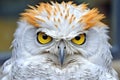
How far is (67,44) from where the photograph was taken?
4.56 m

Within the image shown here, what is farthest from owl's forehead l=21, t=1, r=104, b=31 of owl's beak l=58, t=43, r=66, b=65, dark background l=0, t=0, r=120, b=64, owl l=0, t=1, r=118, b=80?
dark background l=0, t=0, r=120, b=64

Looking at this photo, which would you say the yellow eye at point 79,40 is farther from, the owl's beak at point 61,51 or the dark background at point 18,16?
the dark background at point 18,16

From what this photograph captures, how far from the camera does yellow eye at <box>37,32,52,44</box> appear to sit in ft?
15.0

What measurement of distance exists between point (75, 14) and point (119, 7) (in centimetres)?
318

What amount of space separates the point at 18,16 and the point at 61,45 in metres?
3.48

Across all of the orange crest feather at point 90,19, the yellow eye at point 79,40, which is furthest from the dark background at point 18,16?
the yellow eye at point 79,40

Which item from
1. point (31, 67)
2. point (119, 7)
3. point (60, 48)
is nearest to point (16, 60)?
point (31, 67)

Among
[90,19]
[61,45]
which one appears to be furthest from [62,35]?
[90,19]

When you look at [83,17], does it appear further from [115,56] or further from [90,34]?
[115,56]

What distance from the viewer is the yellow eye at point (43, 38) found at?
457 centimetres

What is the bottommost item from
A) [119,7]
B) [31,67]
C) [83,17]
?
[31,67]

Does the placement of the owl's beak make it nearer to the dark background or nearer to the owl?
the owl

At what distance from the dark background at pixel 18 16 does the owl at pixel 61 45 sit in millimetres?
3037

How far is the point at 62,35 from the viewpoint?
453cm
